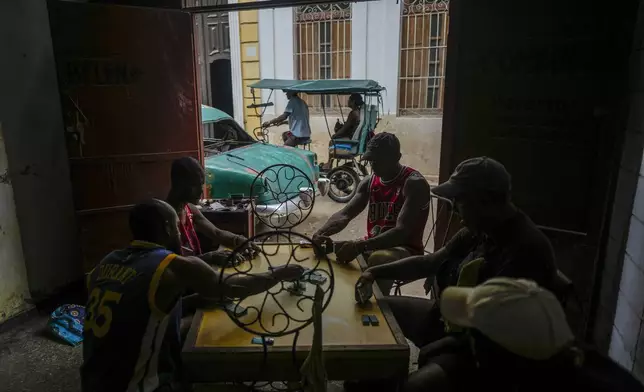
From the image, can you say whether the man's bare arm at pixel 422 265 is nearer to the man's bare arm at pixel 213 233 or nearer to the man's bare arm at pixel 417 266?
the man's bare arm at pixel 417 266

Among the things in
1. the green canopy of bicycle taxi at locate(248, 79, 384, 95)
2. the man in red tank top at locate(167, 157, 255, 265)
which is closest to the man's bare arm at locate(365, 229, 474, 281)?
the man in red tank top at locate(167, 157, 255, 265)

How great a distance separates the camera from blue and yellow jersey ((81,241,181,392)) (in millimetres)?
1623

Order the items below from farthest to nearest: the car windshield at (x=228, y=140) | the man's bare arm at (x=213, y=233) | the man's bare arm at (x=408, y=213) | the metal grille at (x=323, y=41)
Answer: the metal grille at (x=323, y=41) → the car windshield at (x=228, y=140) → the man's bare arm at (x=213, y=233) → the man's bare arm at (x=408, y=213)

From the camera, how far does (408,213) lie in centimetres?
270

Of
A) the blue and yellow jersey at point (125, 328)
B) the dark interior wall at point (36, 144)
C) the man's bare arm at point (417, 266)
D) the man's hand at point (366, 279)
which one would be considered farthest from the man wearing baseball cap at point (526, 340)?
the dark interior wall at point (36, 144)

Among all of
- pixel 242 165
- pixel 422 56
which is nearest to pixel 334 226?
pixel 242 165

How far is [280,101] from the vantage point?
9.97m

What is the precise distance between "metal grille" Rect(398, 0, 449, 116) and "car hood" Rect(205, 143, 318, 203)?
12.1 feet

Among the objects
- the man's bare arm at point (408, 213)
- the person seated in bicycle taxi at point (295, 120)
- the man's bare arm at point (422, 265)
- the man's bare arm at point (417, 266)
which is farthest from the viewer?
the person seated in bicycle taxi at point (295, 120)

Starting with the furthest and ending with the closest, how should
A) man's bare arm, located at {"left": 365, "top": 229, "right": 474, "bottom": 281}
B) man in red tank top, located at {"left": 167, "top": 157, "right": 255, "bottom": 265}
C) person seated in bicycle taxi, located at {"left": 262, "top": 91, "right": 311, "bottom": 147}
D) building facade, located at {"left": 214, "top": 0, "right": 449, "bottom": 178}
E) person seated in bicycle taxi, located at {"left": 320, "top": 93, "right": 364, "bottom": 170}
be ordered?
building facade, located at {"left": 214, "top": 0, "right": 449, "bottom": 178}
person seated in bicycle taxi, located at {"left": 262, "top": 91, "right": 311, "bottom": 147}
person seated in bicycle taxi, located at {"left": 320, "top": 93, "right": 364, "bottom": 170}
man in red tank top, located at {"left": 167, "top": 157, "right": 255, "bottom": 265}
man's bare arm, located at {"left": 365, "top": 229, "right": 474, "bottom": 281}

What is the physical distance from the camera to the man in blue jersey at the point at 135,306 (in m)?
1.62

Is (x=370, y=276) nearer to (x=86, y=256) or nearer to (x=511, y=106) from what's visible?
(x=511, y=106)

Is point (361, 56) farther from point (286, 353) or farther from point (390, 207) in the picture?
point (286, 353)

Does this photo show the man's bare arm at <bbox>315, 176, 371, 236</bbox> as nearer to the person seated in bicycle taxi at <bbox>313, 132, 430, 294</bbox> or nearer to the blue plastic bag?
the person seated in bicycle taxi at <bbox>313, 132, 430, 294</bbox>
